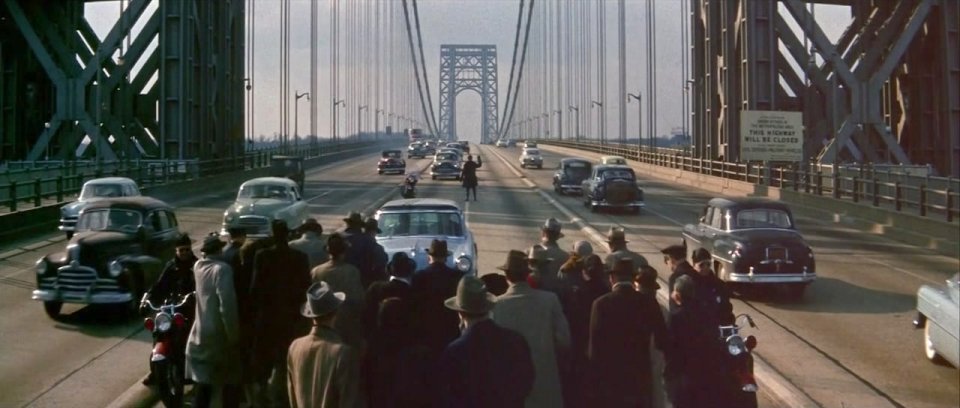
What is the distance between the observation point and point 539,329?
646 centimetres

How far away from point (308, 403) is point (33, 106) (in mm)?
51306

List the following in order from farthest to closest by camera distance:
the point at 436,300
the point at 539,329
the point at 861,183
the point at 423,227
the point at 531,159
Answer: the point at 531,159 → the point at 861,183 → the point at 423,227 → the point at 436,300 → the point at 539,329

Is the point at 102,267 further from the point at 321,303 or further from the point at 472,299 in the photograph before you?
the point at 472,299

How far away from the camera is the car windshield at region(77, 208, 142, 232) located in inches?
587

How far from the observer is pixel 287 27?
72812 millimetres

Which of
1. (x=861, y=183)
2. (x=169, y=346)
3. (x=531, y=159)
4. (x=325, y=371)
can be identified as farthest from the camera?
(x=531, y=159)

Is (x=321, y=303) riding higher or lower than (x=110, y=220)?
lower

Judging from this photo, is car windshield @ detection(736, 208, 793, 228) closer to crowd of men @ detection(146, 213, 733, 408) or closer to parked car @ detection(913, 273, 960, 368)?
parked car @ detection(913, 273, 960, 368)

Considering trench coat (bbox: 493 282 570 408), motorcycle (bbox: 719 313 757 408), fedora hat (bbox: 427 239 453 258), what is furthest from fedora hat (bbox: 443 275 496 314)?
motorcycle (bbox: 719 313 757 408)

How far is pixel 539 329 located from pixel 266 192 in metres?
19.6

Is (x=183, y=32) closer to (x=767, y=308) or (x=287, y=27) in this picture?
(x=287, y=27)

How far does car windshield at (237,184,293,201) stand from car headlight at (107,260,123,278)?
11618 millimetres

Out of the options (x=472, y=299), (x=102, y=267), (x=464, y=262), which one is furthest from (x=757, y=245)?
(x=472, y=299)

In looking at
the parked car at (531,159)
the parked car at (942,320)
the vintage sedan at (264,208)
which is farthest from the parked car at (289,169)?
the parked car at (942,320)
